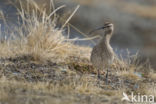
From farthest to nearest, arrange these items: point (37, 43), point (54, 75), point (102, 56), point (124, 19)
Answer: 1. point (124, 19)
2. point (37, 43)
3. point (54, 75)
4. point (102, 56)

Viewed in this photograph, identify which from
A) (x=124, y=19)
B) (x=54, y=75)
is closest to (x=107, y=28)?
(x=54, y=75)

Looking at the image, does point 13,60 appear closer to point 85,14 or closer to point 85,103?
point 85,103

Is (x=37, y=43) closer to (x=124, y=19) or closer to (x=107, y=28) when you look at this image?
(x=107, y=28)

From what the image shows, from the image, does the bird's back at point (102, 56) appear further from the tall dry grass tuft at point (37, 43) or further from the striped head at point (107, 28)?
the tall dry grass tuft at point (37, 43)

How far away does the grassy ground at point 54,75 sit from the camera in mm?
6754

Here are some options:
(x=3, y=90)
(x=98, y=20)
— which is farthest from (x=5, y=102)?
(x=98, y=20)

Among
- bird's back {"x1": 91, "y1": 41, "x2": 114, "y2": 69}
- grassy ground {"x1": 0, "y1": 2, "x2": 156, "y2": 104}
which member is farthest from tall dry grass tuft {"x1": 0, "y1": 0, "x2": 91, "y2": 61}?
bird's back {"x1": 91, "y1": 41, "x2": 114, "y2": 69}

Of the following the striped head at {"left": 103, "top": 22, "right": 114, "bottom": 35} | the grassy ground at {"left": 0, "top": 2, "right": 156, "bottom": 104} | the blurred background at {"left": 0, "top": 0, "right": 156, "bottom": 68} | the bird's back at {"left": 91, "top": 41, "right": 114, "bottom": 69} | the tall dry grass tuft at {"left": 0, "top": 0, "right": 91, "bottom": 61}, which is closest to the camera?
the grassy ground at {"left": 0, "top": 2, "right": 156, "bottom": 104}

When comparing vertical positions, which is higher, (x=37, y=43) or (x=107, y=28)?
(x=107, y=28)

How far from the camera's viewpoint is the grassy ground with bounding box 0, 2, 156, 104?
6.75 m

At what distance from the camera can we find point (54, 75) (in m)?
8.51

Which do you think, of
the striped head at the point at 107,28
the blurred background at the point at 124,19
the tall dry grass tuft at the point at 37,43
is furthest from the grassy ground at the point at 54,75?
the blurred background at the point at 124,19

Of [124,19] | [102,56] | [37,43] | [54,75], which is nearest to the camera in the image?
[102,56]

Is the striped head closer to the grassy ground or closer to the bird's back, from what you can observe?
the bird's back
